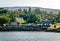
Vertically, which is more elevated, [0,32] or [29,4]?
[29,4]

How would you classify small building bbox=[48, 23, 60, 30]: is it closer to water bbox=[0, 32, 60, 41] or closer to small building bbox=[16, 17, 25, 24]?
water bbox=[0, 32, 60, 41]

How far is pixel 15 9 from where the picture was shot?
79.5 inches

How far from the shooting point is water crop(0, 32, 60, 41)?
1.99 meters

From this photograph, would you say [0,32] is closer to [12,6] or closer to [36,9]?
[12,6]

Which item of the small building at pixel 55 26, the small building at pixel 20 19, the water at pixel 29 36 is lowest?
the water at pixel 29 36

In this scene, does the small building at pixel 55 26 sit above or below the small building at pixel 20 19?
below

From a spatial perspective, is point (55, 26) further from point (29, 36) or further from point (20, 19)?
point (20, 19)

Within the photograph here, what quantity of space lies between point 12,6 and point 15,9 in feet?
0.20

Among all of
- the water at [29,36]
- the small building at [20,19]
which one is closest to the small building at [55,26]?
the water at [29,36]

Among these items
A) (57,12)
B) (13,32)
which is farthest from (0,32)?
(57,12)

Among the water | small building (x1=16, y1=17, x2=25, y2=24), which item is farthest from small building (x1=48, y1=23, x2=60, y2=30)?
small building (x1=16, y1=17, x2=25, y2=24)

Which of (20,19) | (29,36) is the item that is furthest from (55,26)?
(20,19)

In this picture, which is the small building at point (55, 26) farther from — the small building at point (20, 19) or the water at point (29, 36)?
the small building at point (20, 19)

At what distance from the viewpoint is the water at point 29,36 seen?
6.52 feet
